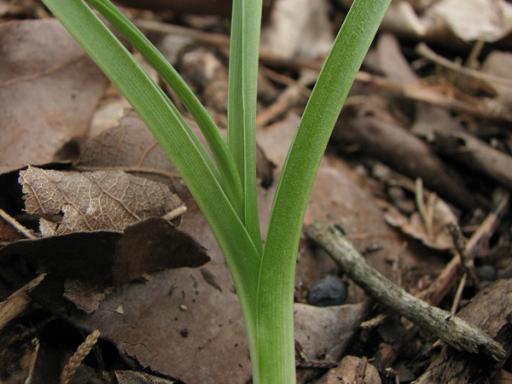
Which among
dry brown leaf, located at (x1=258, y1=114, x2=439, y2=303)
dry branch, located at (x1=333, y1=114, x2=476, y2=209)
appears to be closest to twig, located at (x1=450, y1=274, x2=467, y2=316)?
dry brown leaf, located at (x1=258, y1=114, x2=439, y2=303)

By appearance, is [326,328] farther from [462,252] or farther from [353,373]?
[462,252]

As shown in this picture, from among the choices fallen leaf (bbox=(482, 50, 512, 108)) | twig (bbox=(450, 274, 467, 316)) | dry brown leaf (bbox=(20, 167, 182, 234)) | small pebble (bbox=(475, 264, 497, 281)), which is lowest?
twig (bbox=(450, 274, 467, 316))

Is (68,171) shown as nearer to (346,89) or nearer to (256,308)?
(256,308)

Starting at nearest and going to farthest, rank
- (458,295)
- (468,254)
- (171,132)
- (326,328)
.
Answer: (171,132) < (326,328) < (458,295) < (468,254)

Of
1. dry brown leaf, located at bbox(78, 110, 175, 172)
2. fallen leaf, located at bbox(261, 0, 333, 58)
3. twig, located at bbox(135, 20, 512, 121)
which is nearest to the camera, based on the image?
dry brown leaf, located at bbox(78, 110, 175, 172)

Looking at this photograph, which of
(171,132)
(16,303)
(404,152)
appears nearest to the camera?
(171,132)

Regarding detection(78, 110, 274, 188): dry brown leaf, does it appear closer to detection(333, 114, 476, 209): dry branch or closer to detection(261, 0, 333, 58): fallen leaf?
detection(333, 114, 476, 209): dry branch

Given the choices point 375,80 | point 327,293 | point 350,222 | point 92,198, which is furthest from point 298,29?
point 92,198
